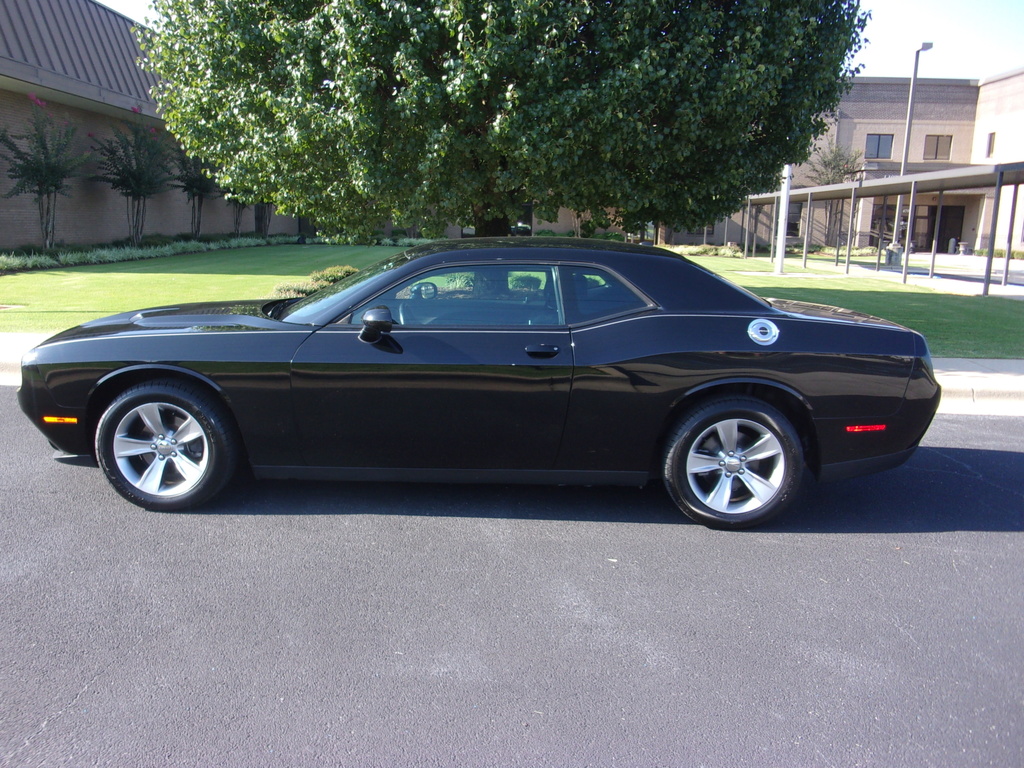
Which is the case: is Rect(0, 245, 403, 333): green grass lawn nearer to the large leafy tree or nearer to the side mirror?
the large leafy tree

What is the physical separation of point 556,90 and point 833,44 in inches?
141

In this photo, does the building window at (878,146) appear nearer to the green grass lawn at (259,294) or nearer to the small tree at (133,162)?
the green grass lawn at (259,294)

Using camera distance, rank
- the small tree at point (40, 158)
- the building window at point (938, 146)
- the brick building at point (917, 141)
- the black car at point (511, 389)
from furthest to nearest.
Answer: the building window at point (938, 146), the brick building at point (917, 141), the small tree at point (40, 158), the black car at point (511, 389)

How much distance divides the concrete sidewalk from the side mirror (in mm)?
5300

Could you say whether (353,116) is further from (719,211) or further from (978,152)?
(978,152)

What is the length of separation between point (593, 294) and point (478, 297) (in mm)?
634

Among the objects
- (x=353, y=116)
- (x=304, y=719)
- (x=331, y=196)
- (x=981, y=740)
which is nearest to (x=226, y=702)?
(x=304, y=719)

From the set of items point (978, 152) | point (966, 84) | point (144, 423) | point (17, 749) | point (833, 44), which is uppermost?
point (966, 84)

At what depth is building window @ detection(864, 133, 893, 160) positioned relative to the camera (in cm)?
4538

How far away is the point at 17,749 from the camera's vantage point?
2.38 metres

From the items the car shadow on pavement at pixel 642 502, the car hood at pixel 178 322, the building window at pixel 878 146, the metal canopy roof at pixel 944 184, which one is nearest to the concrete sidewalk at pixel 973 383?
the car shadow on pavement at pixel 642 502

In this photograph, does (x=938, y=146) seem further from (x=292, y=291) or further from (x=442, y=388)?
(x=442, y=388)

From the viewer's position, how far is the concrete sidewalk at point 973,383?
23.5 ft

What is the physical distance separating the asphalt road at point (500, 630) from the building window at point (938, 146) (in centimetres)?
4865
